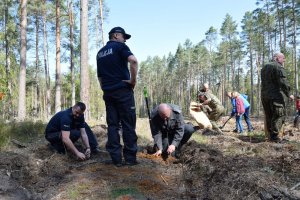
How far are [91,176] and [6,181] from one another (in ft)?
3.93

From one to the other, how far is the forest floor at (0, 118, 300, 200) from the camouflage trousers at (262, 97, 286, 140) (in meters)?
1.83

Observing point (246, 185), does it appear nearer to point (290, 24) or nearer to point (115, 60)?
point (115, 60)

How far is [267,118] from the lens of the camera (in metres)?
8.62

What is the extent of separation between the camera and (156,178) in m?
4.94

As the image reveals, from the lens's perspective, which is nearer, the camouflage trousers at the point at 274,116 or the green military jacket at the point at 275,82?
the green military jacket at the point at 275,82

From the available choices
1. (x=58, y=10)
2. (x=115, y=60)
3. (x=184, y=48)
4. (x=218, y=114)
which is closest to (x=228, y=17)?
(x=184, y=48)

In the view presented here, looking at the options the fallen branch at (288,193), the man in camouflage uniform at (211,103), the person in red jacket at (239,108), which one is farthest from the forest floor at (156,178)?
the person in red jacket at (239,108)

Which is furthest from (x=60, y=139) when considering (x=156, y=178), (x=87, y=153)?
(x=156, y=178)

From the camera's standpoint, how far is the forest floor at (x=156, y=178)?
13.0ft

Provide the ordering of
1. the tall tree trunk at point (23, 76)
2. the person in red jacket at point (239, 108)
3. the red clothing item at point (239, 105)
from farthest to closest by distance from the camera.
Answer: the tall tree trunk at point (23, 76) → the red clothing item at point (239, 105) → the person in red jacket at point (239, 108)

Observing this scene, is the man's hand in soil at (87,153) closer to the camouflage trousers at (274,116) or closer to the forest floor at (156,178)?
the forest floor at (156,178)

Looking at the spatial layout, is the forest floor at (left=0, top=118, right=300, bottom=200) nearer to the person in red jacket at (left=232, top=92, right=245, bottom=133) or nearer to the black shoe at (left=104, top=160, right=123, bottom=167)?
the black shoe at (left=104, top=160, right=123, bottom=167)

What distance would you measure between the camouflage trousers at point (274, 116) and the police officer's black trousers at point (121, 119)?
430cm

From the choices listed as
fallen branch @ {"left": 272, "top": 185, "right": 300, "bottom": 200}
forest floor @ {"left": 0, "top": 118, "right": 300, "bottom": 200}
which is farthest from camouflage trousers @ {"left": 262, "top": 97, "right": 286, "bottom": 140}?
fallen branch @ {"left": 272, "top": 185, "right": 300, "bottom": 200}
